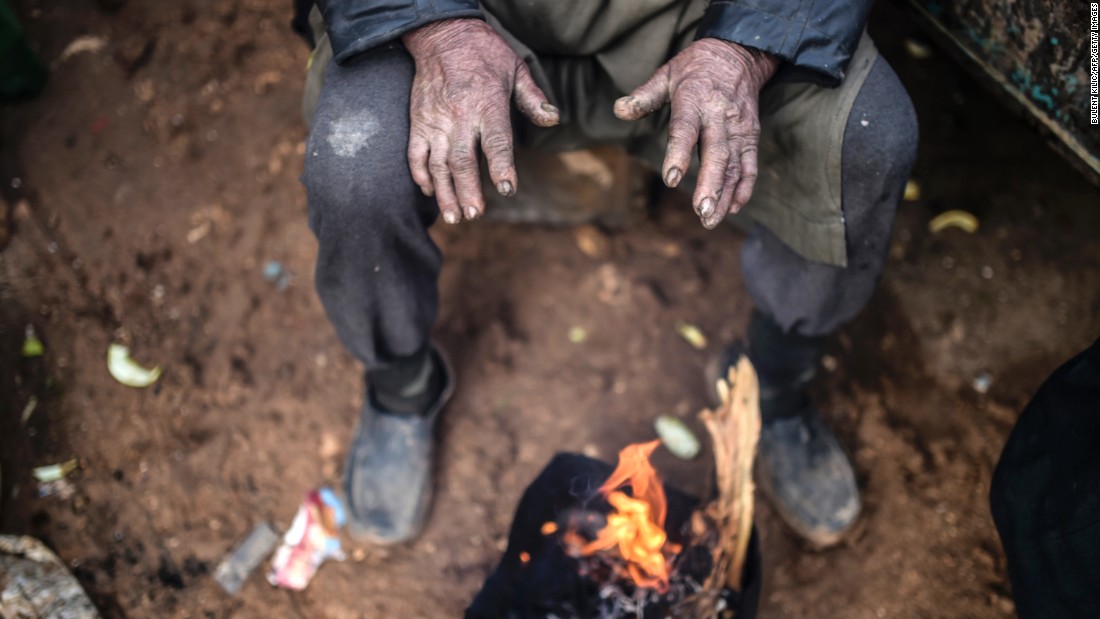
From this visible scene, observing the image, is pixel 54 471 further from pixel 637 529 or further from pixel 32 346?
pixel 637 529

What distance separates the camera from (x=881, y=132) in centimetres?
180

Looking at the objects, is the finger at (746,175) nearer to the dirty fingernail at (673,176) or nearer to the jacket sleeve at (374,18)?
the dirty fingernail at (673,176)

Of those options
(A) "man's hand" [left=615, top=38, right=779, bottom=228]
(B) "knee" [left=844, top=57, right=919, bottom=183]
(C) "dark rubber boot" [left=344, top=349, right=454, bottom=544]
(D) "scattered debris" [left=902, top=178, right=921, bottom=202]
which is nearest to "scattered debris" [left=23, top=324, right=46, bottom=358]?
(C) "dark rubber boot" [left=344, top=349, right=454, bottom=544]

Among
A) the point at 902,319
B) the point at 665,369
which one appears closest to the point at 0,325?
the point at 665,369

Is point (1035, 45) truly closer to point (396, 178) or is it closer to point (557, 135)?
point (557, 135)

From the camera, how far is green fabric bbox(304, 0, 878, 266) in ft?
6.00

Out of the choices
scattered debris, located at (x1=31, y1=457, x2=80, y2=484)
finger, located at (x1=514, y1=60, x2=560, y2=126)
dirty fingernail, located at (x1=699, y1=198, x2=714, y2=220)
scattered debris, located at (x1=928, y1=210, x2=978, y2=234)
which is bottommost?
scattered debris, located at (x1=928, y1=210, x2=978, y2=234)

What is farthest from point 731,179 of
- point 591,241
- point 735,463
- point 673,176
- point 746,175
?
point 591,241

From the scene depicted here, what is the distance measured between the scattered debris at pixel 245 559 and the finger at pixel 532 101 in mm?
1482

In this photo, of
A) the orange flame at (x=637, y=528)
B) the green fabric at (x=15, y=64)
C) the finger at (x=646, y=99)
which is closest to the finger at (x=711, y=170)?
the finger at (x=646, y=99)

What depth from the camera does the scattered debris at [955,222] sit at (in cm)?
293

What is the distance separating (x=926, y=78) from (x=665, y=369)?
5.14ft

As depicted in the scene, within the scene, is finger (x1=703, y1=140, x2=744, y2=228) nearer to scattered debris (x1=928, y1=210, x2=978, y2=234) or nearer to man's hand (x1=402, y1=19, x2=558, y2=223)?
man's hand (x1=402, y1=19, x2=558, y2=223)

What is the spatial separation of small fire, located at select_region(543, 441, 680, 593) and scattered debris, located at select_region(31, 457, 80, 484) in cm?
147
